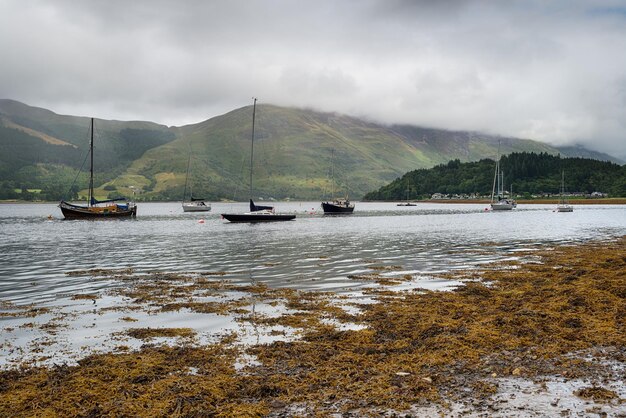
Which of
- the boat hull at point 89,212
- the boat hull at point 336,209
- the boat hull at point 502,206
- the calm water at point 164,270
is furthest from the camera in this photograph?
the boat hull at point 502,206

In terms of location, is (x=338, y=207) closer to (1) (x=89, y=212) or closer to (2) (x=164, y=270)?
(1) (x=89, y=212)

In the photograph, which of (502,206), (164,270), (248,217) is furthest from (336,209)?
(164,270)

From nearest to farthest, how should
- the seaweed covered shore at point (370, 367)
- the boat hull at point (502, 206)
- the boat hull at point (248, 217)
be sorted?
the seaweed covered shore at point (370, 367), the boat hull at point (248, 217), the boat hull at point (502, 206)

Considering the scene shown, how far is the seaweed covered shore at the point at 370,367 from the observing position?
28.5 ft

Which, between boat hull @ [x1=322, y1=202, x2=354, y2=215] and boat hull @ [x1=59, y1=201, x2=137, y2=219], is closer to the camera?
boat hull @ [x1=59, y1=201, x2=137, y2=219]

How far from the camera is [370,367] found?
10.7 metres

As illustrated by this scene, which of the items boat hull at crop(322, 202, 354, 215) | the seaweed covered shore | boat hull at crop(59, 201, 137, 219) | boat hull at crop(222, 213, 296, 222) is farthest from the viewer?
boat hull at crop(322, 202, 354, 215)

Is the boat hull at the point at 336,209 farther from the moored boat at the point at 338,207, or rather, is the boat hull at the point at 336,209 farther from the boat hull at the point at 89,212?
the boat hull at the point at 89,212

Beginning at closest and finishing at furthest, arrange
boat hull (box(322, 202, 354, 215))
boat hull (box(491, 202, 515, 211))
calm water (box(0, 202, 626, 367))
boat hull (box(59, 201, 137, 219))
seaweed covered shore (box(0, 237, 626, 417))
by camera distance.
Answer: seaweed covered shore (box(0, 237, 626, 417)) < calm water (box(0, 202, 626, 367)) < boat hull (box(59, 201, 137, 219)) < boat hull (box(322, 202, 354, 215)) < boat hull (box(491, 202, 515, 211))

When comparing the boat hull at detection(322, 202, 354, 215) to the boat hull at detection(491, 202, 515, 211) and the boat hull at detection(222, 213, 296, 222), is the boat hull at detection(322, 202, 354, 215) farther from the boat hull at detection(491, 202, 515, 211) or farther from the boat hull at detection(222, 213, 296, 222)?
the boat hull at detection(491, 202, 515, 211)

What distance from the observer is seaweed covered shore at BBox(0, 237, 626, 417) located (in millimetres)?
8680

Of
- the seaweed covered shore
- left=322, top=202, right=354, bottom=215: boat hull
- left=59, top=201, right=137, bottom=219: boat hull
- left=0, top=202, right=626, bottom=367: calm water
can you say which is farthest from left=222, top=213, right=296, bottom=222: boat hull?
the seaweed covered shore

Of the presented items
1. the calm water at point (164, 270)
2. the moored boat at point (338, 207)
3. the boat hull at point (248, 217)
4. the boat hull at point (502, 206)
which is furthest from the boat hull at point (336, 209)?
the calm water at point (164, 270)

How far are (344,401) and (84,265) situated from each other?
28.7 metres
